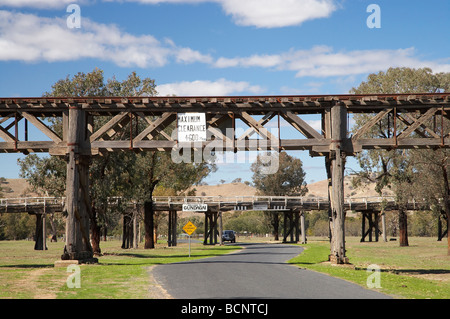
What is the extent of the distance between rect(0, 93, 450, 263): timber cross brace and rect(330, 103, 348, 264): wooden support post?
4 centimetres

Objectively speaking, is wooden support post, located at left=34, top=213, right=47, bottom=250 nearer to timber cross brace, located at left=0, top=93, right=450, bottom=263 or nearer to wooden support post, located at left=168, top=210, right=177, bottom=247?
wooden support post, located at left=168, top=210, right=177, bottom=247

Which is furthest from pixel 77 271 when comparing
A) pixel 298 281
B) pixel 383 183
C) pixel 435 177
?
pixel 383 183

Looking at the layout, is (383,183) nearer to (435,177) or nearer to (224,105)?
(435,177)

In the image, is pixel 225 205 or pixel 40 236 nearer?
pixel 40 236

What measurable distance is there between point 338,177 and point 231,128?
535 cm

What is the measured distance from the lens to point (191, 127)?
79.1 ft

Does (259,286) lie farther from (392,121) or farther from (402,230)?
(402,230)

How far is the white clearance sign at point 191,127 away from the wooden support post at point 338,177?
228 inches

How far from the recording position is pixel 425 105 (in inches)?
922

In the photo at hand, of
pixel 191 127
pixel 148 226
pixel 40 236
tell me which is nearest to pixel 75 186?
pixel 191 127

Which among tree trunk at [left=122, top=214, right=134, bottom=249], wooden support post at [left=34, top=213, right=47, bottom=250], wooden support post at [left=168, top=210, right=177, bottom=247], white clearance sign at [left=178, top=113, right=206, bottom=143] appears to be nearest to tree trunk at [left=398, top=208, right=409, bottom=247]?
wooden support post at [left=168, top=210, right=177, bottom=247]

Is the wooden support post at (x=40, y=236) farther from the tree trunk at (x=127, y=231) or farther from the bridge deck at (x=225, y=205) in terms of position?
the tree trunk at (x=127, y=231)

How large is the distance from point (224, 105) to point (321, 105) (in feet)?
14.1

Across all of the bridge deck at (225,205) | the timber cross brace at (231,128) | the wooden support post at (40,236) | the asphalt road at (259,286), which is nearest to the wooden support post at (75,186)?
the timber cross brace at (231,128)
